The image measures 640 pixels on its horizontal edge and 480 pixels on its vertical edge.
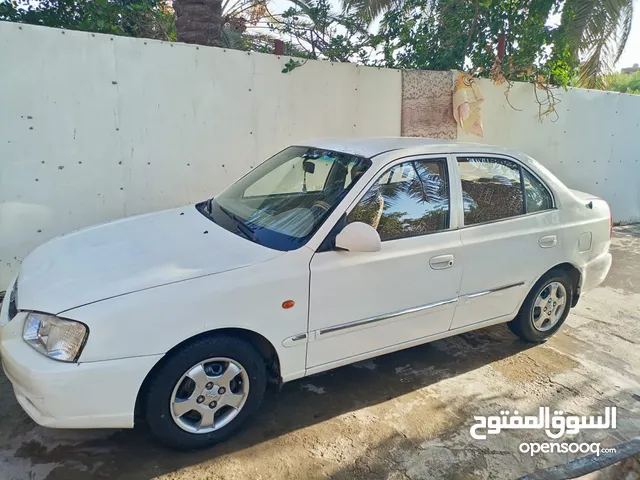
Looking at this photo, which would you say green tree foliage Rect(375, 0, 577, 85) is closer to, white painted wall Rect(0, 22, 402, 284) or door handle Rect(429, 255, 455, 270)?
white painted wall Rect(0, 22, 402, 284)

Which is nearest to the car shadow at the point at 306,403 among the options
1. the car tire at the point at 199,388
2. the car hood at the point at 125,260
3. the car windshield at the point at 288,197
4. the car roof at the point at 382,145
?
the car tire at the point at 199,388

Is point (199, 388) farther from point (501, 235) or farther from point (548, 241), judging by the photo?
point (548, 241)

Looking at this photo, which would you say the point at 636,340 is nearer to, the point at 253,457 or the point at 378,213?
the point at 378,213

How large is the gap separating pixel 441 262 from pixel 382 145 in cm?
95

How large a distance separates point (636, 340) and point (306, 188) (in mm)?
3378

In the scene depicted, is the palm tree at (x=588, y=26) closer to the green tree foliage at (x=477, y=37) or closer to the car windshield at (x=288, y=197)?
the green tree foliage at (x=477, y=37)

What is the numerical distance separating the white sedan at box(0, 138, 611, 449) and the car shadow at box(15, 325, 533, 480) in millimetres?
143

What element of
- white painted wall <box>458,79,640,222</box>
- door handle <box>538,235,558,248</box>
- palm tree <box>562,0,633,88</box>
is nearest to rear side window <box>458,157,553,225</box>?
door handle <box>538,235,558,248</box>

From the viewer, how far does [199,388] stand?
2514 millimetres

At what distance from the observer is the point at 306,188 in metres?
3.38

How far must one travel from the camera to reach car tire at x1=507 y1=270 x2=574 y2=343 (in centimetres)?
386

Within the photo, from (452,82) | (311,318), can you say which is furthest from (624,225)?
(311,318)

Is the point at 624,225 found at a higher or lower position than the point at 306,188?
lower

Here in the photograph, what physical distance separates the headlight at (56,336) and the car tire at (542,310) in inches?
129
